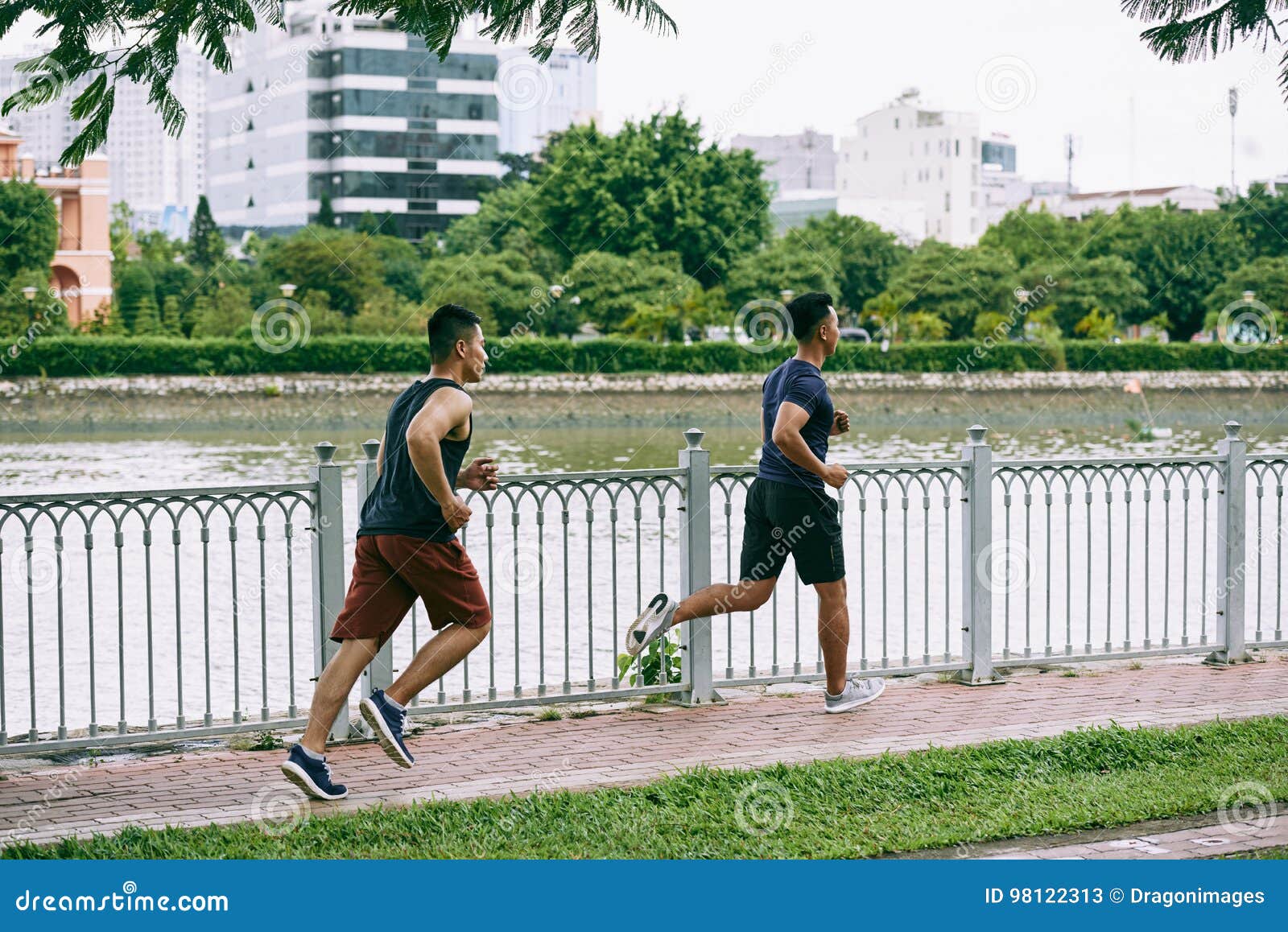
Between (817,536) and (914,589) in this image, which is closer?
(817,536)

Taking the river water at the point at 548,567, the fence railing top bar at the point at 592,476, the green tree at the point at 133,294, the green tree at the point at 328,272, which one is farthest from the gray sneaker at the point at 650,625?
the green tree at the point at 328,272

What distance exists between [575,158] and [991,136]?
9336 centimetres

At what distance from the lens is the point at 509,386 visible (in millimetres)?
52781

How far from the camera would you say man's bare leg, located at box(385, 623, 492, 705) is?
231 inches

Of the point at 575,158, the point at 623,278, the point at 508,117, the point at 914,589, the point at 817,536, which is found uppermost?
the point at 508,117

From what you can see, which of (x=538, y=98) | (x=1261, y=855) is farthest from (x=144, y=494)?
(x=538, y=98)

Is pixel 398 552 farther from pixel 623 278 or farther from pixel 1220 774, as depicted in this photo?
pixel 623 278

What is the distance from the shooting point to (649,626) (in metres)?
7.04

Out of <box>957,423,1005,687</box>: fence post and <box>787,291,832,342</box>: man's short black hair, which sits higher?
<box>787,291,832,342</box>: man's short black hair

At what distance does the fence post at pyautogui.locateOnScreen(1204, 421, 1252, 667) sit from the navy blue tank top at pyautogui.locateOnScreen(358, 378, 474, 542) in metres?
4.90

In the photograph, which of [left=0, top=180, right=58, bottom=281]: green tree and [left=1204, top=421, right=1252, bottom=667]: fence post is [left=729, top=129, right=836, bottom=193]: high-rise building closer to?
[left=0, top=180, right=58, bottom=281]: green tree

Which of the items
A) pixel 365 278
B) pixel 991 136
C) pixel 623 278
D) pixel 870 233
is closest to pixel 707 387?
pixel 623 278

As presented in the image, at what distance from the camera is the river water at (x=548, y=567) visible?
841 cm

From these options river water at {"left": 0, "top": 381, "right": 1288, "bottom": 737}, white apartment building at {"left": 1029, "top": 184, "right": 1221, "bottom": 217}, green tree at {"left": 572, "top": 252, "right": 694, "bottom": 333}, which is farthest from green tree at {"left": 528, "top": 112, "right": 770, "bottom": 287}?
white apartment building at {"left": 1029, "top": 184, "right": 1221, "bottom": 217}
